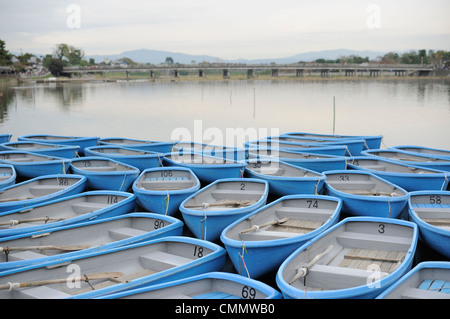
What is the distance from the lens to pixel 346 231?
884 centimetres

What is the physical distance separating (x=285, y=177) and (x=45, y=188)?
678 centimetres

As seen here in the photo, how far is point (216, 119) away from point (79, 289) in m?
35.0

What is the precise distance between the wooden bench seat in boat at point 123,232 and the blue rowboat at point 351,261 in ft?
12.0

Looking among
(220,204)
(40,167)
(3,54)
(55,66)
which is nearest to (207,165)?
(220,204)

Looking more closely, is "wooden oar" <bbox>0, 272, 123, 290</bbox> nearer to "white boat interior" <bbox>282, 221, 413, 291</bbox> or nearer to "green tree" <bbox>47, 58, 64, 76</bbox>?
"white boat interior" <bbox>282, 221, 413, 291</bbox>

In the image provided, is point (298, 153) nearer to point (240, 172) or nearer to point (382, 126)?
point (240, 172)

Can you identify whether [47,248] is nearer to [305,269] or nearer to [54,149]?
[305,269]

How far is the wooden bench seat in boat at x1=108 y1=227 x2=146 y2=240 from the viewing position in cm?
912

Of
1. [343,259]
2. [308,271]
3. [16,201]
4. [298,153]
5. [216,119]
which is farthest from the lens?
[216,119]

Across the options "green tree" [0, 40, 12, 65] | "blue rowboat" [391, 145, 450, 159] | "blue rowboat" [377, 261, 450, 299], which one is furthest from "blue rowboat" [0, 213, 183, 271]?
"green tree" [0, 40, 12, 65]

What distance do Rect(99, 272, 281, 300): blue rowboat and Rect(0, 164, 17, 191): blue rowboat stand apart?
7.62 meters

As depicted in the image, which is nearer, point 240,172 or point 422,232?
point 422,232
